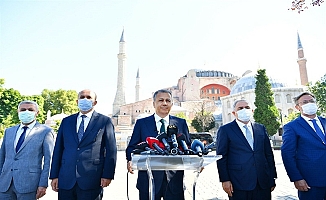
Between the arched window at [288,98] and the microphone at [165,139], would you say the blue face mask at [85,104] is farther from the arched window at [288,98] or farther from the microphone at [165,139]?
the arched window at [288,98]

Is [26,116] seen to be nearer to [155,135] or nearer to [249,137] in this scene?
[155,135]

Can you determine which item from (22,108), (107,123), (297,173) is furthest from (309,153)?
(22,108)

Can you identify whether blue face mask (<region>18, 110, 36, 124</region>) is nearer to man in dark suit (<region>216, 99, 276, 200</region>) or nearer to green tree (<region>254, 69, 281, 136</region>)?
man in dark suit (<region>216, 99, 276, 200</region>)

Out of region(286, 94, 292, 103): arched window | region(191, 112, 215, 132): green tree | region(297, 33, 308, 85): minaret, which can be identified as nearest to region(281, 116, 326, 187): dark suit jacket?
region(191, 112, 215, 132): green tree

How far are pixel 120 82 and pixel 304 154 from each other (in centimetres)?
4764

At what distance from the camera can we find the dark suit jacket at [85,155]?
281 centimetres

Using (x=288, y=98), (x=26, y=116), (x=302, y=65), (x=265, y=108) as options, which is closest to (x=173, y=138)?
(x=26, y=116)

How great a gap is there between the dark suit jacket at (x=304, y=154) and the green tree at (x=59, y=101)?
44.2 m

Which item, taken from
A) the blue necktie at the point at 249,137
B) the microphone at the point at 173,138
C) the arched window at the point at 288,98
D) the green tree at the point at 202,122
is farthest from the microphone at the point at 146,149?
the arched window at the point at 288,98

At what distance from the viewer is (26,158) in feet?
10.2

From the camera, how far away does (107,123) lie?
3.18 meters

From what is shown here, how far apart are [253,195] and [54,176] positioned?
2375mm

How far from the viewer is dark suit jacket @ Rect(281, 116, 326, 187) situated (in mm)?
2875

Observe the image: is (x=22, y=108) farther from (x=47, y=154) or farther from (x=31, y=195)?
(x=31, y=195)
